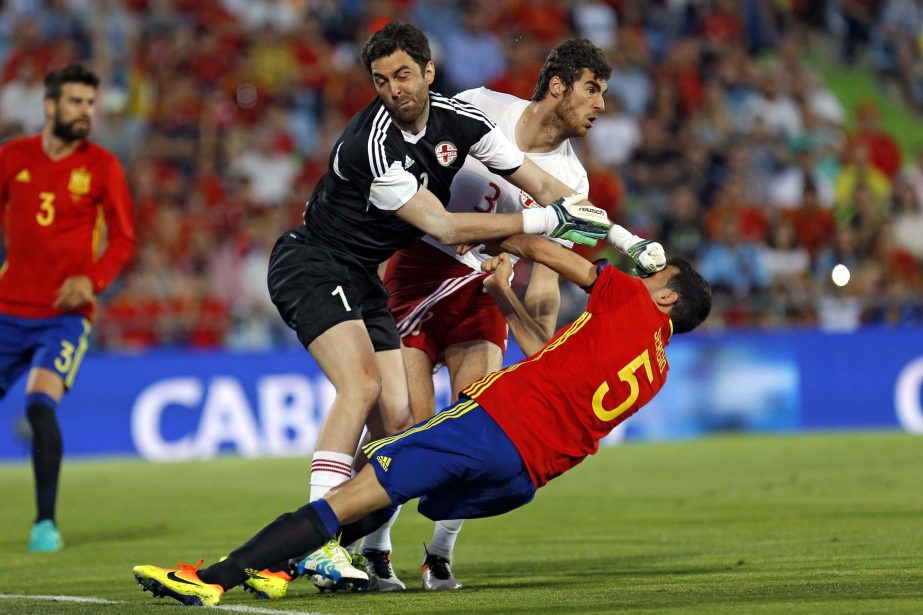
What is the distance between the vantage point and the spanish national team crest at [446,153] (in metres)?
7.95

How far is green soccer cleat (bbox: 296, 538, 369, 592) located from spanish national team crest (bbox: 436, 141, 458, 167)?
209cm

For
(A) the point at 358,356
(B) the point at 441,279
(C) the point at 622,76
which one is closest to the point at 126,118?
(C) the point at 622,76

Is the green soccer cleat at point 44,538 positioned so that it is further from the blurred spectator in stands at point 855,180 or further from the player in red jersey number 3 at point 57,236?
the blurred spectator in stands at point 855,180

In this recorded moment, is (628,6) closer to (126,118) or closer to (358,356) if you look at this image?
(126,118)

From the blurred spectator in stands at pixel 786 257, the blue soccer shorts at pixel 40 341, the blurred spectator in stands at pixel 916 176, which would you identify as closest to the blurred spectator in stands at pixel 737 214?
the blurred spectator in stands at pixel 786 257

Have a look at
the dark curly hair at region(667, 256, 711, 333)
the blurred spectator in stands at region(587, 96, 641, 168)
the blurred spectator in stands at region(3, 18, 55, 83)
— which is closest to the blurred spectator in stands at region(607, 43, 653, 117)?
the blurred spectator in stands at region(587, 96, 641, 168)

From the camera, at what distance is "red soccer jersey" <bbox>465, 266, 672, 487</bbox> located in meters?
6.95

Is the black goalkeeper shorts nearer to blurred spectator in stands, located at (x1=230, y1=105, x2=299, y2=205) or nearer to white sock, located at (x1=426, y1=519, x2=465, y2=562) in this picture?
white sock, located at (x1=426, y1=519, x2=465, y2=562)

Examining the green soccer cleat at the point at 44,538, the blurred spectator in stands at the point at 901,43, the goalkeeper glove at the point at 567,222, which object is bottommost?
the green soccer cleat at the point at 44,538

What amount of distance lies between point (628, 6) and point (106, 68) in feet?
27.2

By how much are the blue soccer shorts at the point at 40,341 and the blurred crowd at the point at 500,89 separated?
299 inches

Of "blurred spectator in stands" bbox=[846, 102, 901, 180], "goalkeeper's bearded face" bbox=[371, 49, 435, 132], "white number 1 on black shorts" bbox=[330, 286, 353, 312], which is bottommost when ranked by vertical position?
"white number 1 on black shorts" bbox=[330, 286, 353, 312]

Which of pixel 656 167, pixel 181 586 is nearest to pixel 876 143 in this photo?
pixel 656 167

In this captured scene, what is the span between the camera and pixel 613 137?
21.7 m
